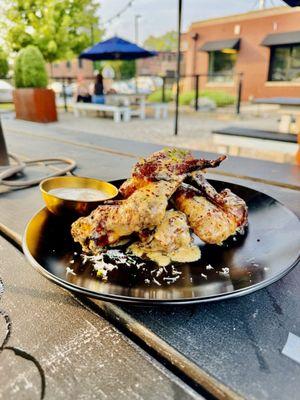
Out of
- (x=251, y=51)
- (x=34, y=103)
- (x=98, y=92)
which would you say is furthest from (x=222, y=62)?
(x=34, y=103)

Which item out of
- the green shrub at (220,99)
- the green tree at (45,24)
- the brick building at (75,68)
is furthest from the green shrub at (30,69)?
the brick building at (75,68)

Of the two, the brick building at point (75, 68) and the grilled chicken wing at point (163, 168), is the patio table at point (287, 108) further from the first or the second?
the brick building at point (75, 68)

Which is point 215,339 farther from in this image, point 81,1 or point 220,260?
point 81,1

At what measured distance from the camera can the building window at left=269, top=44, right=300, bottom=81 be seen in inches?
573

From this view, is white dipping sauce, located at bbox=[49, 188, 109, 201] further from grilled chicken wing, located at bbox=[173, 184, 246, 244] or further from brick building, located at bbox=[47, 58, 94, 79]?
brick building, located at bbox=[47, 58, 94, 79]

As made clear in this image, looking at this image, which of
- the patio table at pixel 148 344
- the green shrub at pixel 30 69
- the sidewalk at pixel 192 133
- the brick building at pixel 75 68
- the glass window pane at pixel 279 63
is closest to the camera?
the patio table at pixel 148 344

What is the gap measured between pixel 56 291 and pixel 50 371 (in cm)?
20

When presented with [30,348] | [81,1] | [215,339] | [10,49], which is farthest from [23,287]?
[81,1]

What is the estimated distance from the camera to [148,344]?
56 cm

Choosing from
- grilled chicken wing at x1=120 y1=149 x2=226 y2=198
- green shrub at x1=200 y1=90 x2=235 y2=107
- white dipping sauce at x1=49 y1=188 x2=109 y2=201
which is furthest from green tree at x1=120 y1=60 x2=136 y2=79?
grilled chicken wing at x1=120 y1=149 x2=226 y2=198

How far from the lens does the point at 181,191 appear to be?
2.60 ft

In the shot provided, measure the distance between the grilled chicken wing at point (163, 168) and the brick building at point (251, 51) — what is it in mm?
14694

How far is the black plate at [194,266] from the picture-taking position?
55 centimetres

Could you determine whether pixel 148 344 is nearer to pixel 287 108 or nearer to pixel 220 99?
pixel 287 108
